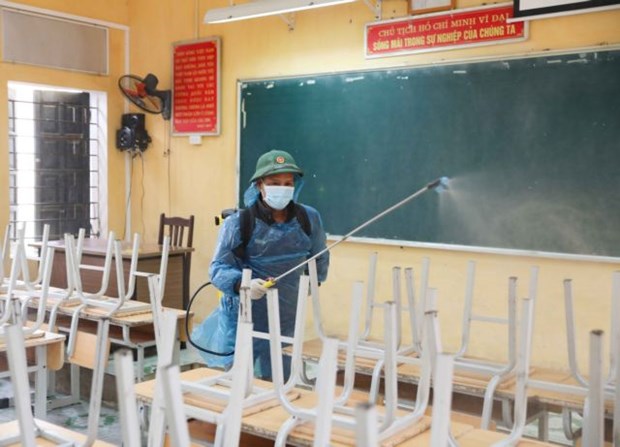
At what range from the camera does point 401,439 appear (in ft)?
5.91

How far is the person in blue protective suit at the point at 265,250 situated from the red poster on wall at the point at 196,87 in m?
2.99

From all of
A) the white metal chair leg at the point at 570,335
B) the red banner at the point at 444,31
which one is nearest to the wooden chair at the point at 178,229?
the red banner at the point at 444,31

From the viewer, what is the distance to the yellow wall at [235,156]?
→ 4.12 meters

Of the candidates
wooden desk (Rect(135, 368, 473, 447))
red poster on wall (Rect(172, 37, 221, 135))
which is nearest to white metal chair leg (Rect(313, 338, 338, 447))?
wooden desk (Rect(135, 368, 473, 447))

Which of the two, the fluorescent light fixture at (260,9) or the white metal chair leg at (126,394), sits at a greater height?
the fluorescent light fixture at (260,9)

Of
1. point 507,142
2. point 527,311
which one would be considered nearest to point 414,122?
point 507,142

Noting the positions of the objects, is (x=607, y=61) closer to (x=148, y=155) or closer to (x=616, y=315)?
(x=616, y=315)

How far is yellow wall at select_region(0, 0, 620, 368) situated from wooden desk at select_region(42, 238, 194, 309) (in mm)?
977

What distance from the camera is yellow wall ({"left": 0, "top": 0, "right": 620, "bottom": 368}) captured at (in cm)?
412

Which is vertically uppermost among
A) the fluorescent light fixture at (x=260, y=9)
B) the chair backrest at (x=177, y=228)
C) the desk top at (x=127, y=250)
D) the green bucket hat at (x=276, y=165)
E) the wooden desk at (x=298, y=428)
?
the fluorescent light fixture at (x=260, y=9)

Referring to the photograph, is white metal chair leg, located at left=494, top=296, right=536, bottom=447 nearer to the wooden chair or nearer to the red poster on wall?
the wooden chair

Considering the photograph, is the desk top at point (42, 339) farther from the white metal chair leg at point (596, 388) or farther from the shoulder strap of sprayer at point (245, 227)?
the white metal chair leg at point (596, 388)

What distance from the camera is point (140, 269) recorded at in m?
4.74

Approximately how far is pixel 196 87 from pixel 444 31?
2.33 meters
